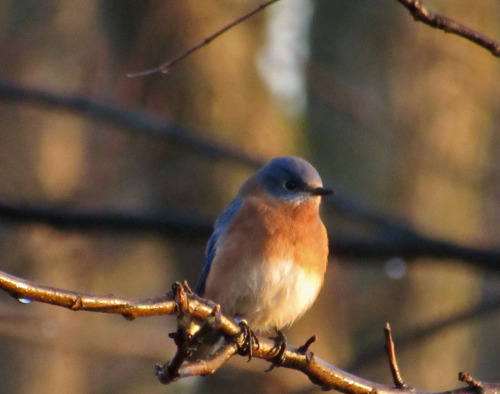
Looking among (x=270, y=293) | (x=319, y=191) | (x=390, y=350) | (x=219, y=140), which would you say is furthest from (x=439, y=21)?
(x=219, y=140)

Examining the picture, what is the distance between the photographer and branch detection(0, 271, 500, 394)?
254 centimetres

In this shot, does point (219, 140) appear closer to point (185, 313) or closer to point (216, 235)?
point (216, 235)

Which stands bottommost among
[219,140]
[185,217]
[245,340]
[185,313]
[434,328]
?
[434,328]

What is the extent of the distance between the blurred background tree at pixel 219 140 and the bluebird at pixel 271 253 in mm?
2832

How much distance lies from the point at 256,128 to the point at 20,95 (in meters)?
3.16

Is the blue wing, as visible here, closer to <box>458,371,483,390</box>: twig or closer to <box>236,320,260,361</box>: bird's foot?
<box>236,320,260,361</box>: bird's foot

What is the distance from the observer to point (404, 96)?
371 inches

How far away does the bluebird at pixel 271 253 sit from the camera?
177 inches

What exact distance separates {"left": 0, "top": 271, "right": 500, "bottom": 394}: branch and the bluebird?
2.90 feet

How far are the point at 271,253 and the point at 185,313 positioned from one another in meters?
1.81

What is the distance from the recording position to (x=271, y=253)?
14.8 ft

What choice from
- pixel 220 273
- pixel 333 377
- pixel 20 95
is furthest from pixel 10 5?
pixel 333 377

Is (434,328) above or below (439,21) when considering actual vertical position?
below

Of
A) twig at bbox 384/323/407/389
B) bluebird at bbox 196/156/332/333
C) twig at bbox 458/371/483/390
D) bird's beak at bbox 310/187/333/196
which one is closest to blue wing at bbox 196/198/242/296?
bluebird at bbox 196/156/332/333
